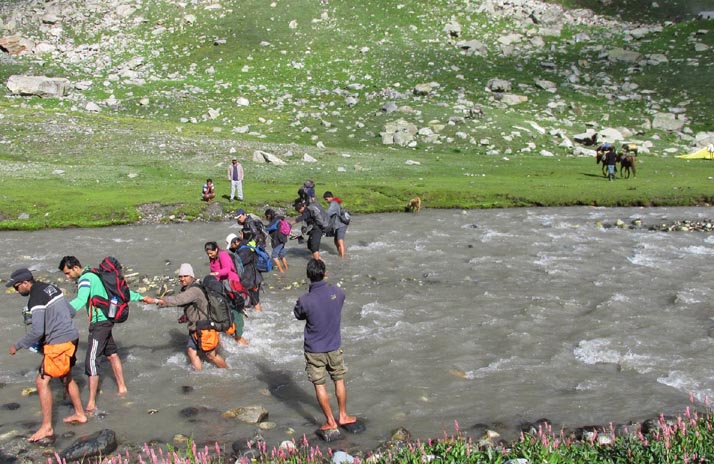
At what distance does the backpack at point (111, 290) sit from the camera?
12.8 meters

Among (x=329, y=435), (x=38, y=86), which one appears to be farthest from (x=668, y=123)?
(x=38, y=86)

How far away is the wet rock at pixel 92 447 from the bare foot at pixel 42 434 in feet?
2.14

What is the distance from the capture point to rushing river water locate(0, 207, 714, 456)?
12562 millimetres

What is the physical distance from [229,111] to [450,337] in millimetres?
61813

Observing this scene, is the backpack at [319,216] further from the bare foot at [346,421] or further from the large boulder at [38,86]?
the large boulder at [38,86]

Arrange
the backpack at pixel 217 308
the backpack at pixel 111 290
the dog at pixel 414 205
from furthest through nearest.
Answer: the dog at pixel 414 205
the backpack at pixel 217 308
the backpack at pixel 111 290

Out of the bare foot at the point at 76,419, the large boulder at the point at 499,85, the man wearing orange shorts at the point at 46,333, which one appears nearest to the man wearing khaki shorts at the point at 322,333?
the man wearing orange shorts at the point at 46,333

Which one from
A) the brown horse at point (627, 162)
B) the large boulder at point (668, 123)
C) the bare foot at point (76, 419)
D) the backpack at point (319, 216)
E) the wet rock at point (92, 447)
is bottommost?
the bare foot at point (76, 419)

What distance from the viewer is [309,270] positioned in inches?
462

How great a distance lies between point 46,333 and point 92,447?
2285mm

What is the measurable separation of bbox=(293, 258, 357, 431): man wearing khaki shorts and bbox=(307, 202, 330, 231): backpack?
12.1 m

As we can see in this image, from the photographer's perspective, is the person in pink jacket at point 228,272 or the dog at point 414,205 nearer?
the person in pink jacket at point 228,272

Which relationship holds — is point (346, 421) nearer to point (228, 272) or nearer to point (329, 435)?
point (329, 435)

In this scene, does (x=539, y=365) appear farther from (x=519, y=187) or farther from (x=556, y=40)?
(x=556, y=40)
